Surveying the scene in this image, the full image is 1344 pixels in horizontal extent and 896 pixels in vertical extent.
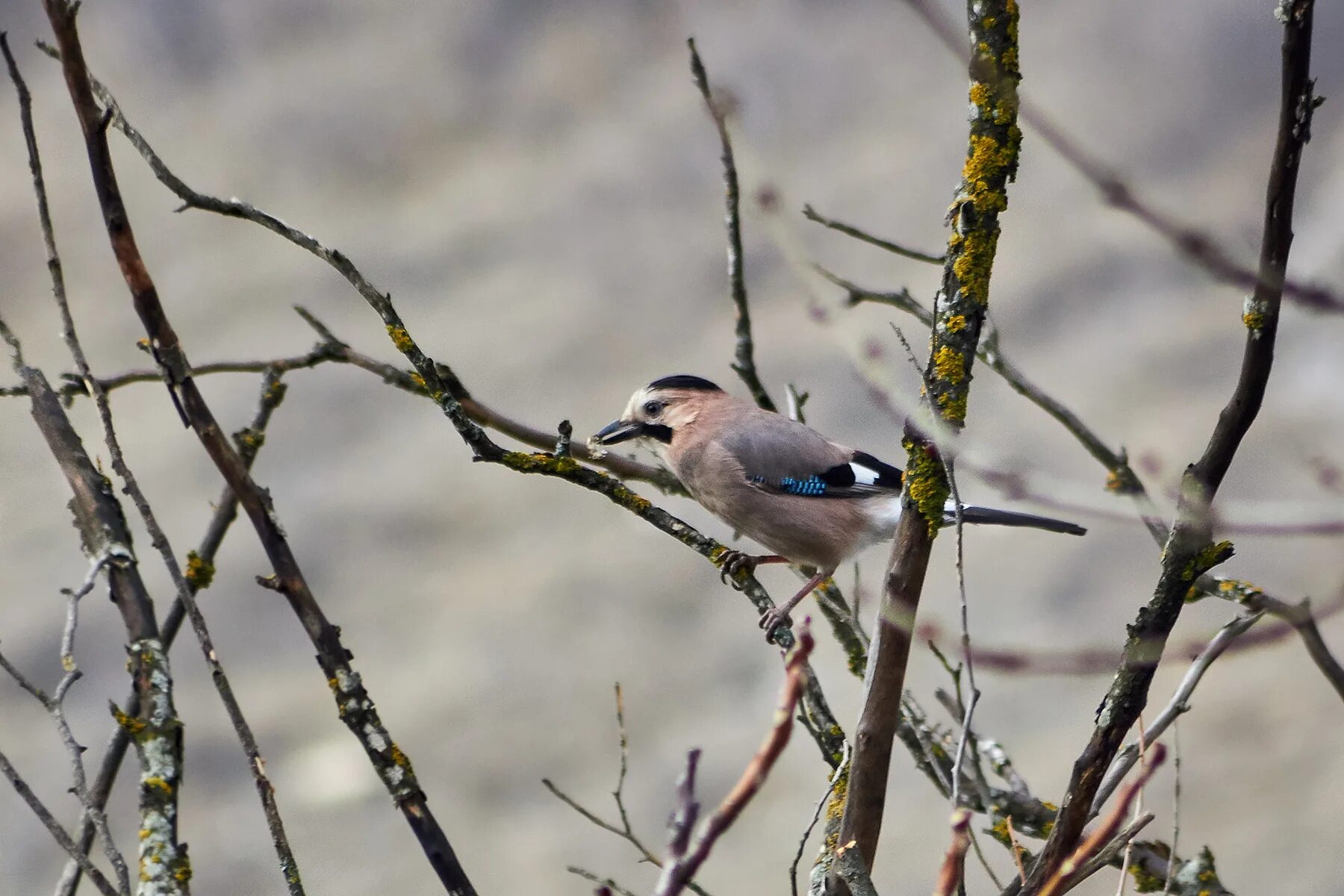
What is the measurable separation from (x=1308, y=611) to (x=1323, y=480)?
1.14m

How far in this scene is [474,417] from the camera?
349 cm

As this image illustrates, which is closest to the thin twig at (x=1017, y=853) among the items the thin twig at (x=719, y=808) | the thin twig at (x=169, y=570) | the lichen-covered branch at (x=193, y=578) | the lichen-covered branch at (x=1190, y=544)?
the lichen-covered branch at (x=1190, y=544)

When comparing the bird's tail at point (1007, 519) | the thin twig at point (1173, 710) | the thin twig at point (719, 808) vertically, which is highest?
the bird's tail at point (1007, 519)

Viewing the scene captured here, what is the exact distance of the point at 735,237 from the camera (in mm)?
3703

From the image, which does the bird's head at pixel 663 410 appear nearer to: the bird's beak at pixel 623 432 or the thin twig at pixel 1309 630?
the bird's beak at pixel 623 432

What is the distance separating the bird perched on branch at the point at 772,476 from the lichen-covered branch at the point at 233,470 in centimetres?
241

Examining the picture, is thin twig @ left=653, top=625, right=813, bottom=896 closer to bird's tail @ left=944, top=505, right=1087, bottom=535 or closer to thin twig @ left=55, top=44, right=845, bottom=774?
thin twig @ left=55, top=44, right=845, bottom=774

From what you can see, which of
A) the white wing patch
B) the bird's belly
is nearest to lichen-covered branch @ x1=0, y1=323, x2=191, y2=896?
the bird's belly

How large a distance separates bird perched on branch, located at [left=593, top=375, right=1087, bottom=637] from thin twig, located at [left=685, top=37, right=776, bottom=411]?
0.99m

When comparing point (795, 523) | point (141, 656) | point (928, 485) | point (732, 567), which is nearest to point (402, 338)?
point (141, 656)

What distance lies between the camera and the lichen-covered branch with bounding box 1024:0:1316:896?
6.51ft

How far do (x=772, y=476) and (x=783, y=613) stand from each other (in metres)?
1.05

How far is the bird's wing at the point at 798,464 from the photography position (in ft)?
16.7

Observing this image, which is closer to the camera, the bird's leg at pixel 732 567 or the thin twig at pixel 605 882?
the thin twig at pixel 605 882
